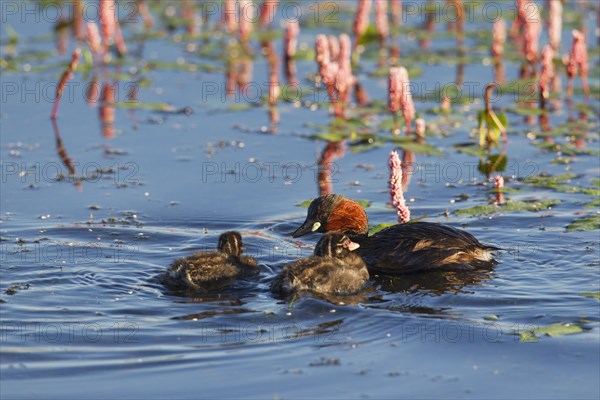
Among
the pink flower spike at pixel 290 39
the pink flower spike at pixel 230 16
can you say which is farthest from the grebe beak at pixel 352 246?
the pink flower spike at pixel 230 16

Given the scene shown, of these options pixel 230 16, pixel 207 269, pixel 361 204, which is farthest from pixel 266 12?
pixel 207 269

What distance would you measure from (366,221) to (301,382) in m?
3.05

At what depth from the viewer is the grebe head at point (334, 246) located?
8.61m

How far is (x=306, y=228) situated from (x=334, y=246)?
88 centimetres

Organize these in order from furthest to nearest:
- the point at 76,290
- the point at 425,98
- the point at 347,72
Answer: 1. the point at 425,98
2. the point at 347,72
3. the point at 76,290

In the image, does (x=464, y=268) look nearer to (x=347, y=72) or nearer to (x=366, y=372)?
(x=366, y=372)

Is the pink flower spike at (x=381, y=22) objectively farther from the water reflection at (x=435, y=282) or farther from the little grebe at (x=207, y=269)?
the little grebe at (x=207, y=269)

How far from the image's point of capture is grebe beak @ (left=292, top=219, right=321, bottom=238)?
31.0 ft

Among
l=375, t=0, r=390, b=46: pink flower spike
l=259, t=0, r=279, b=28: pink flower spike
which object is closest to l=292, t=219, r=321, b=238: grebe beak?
l=375, t=0, r=390, b=46: pink flower spike

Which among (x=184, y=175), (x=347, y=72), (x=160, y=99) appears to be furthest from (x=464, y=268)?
(x=160, y=99)

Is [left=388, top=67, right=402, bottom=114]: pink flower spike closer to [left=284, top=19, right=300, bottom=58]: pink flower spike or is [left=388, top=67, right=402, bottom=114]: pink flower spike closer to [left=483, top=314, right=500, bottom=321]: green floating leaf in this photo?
[left=284, top=19, right=300, bottom=58]: pink flower spike

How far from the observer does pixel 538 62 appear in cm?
1666

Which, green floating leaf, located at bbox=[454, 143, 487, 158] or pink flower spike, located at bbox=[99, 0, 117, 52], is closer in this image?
green floating leaf, located at bbox=[454, 143, 487, 158]

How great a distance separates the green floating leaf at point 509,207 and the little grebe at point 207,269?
2.40 metres
